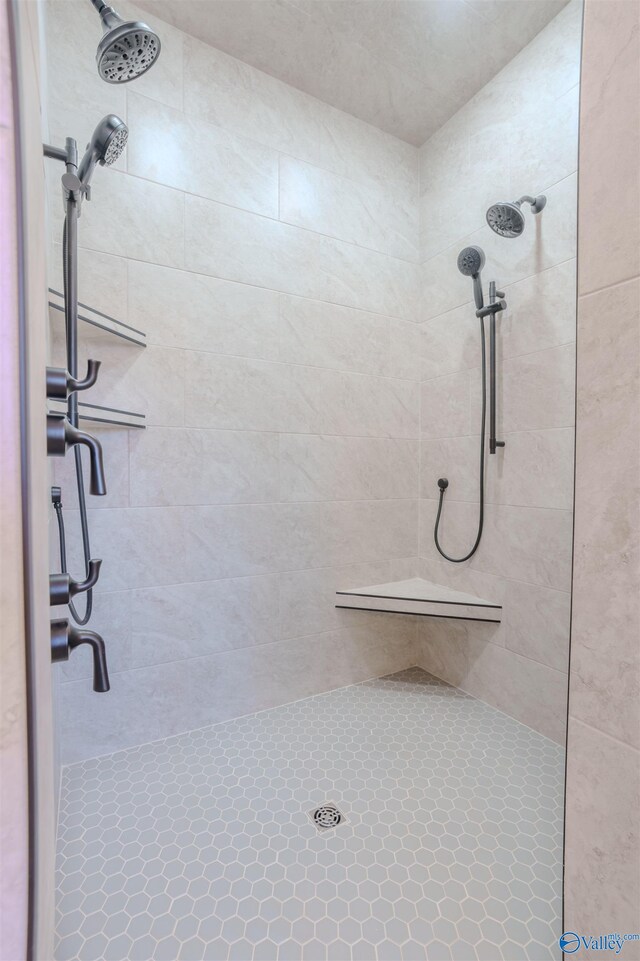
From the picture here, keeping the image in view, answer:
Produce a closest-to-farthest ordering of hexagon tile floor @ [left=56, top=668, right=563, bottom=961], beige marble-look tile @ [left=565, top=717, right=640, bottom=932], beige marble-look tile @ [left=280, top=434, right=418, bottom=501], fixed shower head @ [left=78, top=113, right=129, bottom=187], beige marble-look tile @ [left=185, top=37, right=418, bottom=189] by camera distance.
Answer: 1. beige marble-look tile @ [left=565, top=717, right=640, bottom=932]
2. hexagon tile floor @ [left=56, top=668, right=563, bottom=961]
3. fixed shower head @ [left=78, top=113, right=129, bottom=187]
4. beige marble-look tile @ [left=185, top=37, right=418, bottom=189]
5. beige marble-look tile @ [left=280, top=434, right=418, bottom=501]

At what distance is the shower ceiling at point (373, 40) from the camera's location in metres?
1.61

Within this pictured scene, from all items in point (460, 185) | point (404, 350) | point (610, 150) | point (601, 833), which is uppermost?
point (460, 185)

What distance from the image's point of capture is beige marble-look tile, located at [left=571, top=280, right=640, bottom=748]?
1.87ft

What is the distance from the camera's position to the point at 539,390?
1.74 metres

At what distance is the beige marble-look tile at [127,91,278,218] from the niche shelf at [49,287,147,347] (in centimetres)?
58

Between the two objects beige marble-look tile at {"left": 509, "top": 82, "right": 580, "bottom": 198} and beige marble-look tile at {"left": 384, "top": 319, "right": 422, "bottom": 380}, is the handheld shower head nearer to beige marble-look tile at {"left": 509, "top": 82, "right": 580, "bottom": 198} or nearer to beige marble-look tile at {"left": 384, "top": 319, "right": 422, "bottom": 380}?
beige marble-look tile at {"left": 509, "top": 82, "right": 580, "bottom": 198}

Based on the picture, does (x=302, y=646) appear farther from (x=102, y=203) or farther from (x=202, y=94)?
(x=202, y=94)

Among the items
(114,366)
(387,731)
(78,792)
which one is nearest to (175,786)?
(78,792)

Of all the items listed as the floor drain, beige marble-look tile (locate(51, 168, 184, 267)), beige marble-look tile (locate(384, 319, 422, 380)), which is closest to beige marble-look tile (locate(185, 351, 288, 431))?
beige marble-look tile (locate(51, 168, 184, 267))

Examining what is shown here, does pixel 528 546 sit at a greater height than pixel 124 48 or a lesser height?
lesser

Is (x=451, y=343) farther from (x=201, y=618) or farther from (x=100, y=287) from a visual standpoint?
(x=201, y=618)

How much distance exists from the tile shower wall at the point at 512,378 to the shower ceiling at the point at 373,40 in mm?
117

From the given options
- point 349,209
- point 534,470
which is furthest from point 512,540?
point 349,209

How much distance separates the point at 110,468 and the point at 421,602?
4.73ft
